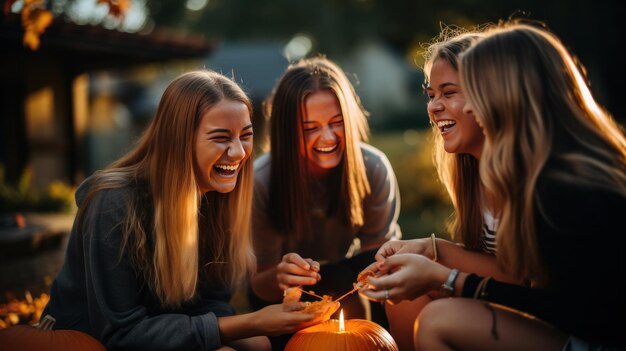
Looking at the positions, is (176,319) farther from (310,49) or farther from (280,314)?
(310,49)

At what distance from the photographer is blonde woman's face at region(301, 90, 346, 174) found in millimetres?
3588

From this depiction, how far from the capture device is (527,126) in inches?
88.1

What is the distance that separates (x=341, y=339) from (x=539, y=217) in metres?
1.04

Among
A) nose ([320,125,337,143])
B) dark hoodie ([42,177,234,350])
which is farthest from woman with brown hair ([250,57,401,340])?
dark hoodie ([42,177,234,350])

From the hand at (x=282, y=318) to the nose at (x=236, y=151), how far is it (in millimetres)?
748

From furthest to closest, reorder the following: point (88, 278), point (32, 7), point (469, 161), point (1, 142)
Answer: point (1, 142), point (32, 7), point (469, 161), point (88, 278)

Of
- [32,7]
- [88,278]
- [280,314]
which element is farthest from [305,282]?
[32,7]

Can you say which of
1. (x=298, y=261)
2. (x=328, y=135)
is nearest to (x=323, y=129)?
(x=328, y=135)

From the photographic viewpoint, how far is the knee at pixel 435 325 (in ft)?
7.60

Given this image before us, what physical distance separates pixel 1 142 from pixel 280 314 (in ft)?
26.2

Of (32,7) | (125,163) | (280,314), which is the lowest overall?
(280,314)

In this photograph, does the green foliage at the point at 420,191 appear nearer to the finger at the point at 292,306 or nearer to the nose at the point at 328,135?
the nose at the point at 328,135

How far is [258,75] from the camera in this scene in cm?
2138

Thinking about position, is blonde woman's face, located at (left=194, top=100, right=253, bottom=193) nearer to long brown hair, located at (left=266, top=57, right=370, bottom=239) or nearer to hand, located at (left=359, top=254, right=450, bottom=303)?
long brown hair, located at (left=266, top=57, right=370, bottom=239)
